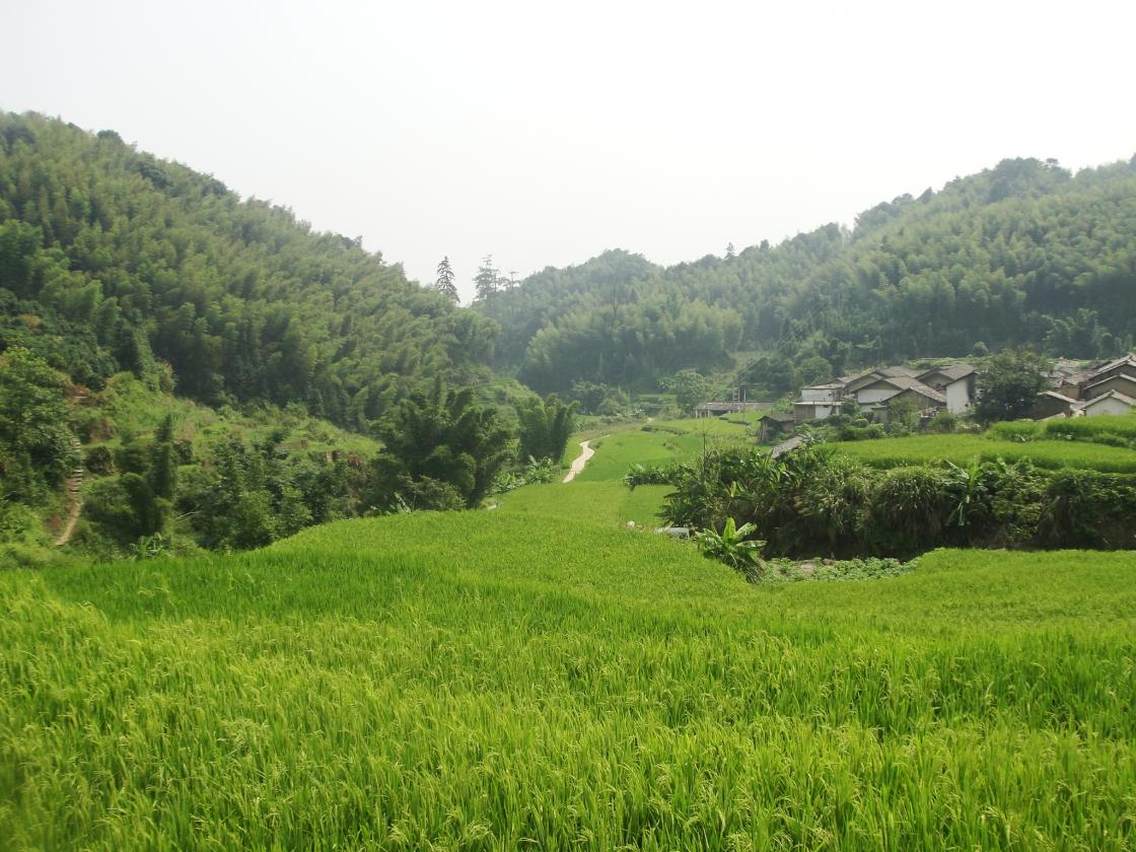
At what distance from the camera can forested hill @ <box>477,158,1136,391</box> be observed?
60.9 meters

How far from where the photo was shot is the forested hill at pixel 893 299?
60.9 metres

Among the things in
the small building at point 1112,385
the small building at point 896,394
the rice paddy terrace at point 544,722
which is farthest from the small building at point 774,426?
the rice paddy terrace at point 544,722

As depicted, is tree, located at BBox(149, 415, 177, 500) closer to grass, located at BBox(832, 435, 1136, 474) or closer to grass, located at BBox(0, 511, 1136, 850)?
grass, located at BBox(0, 511, 1136, 850)

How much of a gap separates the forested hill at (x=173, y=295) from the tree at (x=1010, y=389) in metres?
36.1

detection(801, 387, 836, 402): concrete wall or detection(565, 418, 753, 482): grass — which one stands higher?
detection(801, 387, 836, 402): concrete wall

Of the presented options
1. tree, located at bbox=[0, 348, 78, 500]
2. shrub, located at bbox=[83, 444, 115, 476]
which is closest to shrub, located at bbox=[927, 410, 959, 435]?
shrub, located at bbox=[83, 444, 115, 476]

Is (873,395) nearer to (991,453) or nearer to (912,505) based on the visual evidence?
(991,453)

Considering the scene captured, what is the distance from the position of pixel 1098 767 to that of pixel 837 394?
4732 cm

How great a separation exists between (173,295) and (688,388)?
142ft

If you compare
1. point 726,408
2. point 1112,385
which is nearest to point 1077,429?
point 1112,385

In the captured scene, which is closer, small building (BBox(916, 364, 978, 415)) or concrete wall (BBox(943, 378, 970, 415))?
concrete wall (BBox(943, 378, 970, 415))

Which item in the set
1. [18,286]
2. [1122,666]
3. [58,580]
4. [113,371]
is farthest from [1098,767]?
[18,286]

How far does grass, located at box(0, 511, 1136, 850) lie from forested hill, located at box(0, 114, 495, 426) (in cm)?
3305

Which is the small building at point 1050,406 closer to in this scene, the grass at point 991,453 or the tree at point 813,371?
the grass at point 991,453
